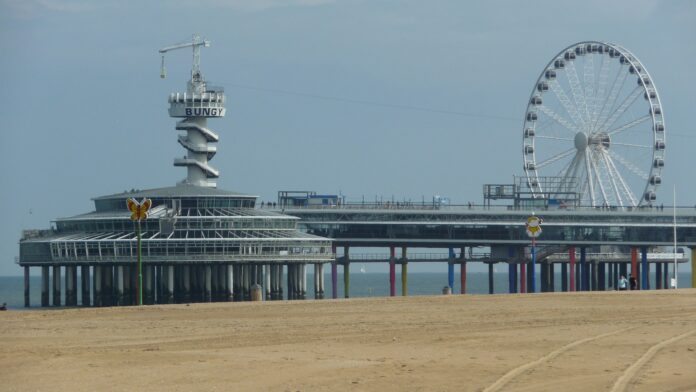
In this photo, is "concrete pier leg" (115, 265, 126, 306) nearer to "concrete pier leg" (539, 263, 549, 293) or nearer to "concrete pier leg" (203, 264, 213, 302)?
"concrete pier leg" (203, 264, 213, 302)

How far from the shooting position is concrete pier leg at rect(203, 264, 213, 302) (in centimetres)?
10981

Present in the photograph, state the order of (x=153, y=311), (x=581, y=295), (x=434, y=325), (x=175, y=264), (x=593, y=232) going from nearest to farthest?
(x=434, y=325) → (x=153, y=311) → (x=581, y=295) → (x=175, y=264) → (x=593, y=232)

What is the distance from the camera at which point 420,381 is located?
27.6m

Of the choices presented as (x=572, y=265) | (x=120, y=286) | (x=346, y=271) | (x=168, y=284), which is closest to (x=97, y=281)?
(x=120, y=286)

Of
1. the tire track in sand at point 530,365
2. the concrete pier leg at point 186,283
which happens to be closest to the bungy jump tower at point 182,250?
the concrete pier leg at point 186,283

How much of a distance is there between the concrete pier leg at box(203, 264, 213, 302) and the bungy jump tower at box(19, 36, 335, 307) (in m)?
0.07

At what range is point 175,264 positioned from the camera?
108 metres

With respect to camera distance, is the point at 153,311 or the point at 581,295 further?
the point at 581,295

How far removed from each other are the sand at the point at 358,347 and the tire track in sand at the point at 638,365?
0.05 metres

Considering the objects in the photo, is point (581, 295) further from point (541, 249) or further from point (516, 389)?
point (541, 249)

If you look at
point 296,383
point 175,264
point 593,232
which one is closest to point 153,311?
point 296,383

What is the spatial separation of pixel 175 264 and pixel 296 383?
81.7 m

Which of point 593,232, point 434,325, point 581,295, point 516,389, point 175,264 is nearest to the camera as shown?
point 516,389

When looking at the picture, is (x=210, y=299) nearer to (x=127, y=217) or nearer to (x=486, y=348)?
(x=127, y=217)
